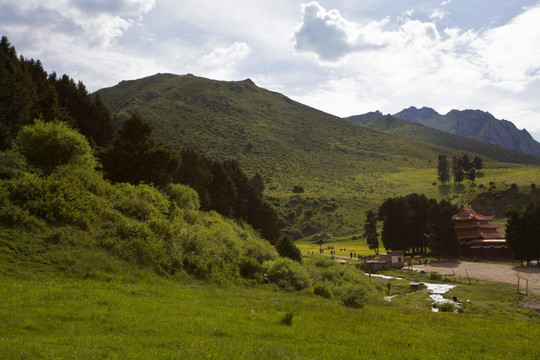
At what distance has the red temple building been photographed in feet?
220

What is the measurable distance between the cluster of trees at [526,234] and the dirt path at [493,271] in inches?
88.6

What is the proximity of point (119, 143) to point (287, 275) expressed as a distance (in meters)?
19.3

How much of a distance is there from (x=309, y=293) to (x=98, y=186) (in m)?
15.2

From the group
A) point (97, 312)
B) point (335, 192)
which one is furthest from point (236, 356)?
point (335, 192)

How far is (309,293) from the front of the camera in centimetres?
2411

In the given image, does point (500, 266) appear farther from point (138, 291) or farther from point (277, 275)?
point (138, 291)

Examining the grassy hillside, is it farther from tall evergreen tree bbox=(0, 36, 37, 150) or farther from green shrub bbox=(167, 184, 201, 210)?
tall evergreen tree bbox=(0, 36, 37, 150)

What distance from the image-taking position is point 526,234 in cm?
5472

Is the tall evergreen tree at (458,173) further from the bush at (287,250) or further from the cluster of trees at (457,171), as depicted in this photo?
the bush at (287,250)

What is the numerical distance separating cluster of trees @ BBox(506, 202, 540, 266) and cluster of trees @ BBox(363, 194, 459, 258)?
1130 cm

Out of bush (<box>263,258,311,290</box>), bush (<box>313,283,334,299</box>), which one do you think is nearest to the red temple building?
bush (<box>313,283,334,299</box>)

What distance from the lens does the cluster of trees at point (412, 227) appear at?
67188 millimetres

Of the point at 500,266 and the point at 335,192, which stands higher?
the point at 335,192

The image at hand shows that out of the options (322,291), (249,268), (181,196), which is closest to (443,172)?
(181,196)
